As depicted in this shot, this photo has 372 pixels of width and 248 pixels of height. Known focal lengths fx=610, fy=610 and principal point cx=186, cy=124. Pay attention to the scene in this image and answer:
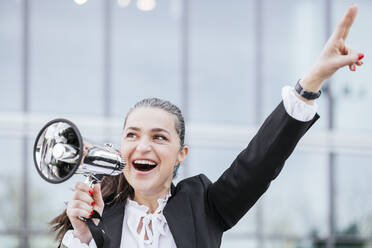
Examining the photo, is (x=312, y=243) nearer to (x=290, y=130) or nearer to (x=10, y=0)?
(x=10, y=0)

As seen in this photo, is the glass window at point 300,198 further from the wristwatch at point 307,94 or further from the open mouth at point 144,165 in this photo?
the wristwatch at point 307,94

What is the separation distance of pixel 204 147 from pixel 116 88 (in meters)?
1.31

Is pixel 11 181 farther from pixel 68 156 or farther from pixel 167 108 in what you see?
pixel 68 156

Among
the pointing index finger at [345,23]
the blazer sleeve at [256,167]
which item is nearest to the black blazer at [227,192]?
the blazer sleeve at [256,167]

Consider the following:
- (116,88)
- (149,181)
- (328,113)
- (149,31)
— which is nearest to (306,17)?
(328,113)

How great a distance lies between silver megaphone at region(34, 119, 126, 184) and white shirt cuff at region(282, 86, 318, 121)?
49 centimetres

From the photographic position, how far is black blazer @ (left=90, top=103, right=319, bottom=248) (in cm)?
170

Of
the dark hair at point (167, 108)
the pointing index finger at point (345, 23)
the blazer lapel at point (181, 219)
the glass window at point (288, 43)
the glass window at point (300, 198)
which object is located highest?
the glass window at point (288, 43)

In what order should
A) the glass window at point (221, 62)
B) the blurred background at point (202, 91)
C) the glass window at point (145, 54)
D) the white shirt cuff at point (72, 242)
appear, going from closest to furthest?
the white shirt cuff at point (72, 242), the blurred background at point (202, 91), the glass window at point (145, 54), the glass window at point (221, 62)

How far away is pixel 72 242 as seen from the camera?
1.78m

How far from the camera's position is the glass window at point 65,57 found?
728 cm

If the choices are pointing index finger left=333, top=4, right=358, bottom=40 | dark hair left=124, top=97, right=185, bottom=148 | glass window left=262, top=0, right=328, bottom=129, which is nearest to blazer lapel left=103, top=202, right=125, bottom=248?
dark hair left=124, top=97, right=185, bottom=148

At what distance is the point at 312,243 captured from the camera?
779 centimetres

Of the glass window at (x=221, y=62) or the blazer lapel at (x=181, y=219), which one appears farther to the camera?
the glass window at (x=221, y=62)
